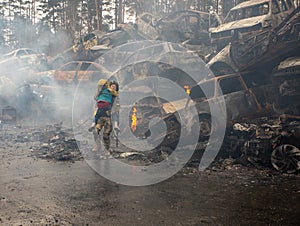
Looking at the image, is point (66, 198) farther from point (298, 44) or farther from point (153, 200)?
point (298, 44)

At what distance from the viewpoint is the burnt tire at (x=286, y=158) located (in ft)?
19.7

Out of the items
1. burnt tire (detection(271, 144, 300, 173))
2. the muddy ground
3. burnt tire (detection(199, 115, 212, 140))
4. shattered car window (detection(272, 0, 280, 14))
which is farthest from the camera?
shattered car window (detection(272, 0, 280, 14))

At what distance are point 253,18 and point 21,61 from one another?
43.3 ft

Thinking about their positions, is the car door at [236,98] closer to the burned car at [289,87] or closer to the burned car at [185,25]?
the burned car at [289,87]

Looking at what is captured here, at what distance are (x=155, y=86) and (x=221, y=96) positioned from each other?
10.1 ft

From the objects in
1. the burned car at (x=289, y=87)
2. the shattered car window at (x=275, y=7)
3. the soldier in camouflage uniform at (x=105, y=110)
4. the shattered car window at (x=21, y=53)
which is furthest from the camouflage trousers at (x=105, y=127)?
the shattered car window at (x=21, y=53)

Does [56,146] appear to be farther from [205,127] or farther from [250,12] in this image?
[250,12]

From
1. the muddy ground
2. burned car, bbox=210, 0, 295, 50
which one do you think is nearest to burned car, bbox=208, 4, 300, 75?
the muddy ground

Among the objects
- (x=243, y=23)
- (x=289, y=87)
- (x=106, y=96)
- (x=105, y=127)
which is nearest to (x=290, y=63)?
(x=289, y=87)

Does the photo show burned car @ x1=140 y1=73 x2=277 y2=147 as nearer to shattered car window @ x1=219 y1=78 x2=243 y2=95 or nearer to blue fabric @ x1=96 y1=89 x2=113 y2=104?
shattered car window @ x1=219 y1=78 x2=243 y2=95

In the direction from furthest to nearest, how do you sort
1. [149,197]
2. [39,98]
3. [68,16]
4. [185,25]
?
[68,16] → [185,25] → [39,98] → [149,197]

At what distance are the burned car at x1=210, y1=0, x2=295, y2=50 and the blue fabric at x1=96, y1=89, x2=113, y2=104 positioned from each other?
292 inches

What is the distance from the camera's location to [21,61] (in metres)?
19.4

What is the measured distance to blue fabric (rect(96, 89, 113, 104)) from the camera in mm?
7820
